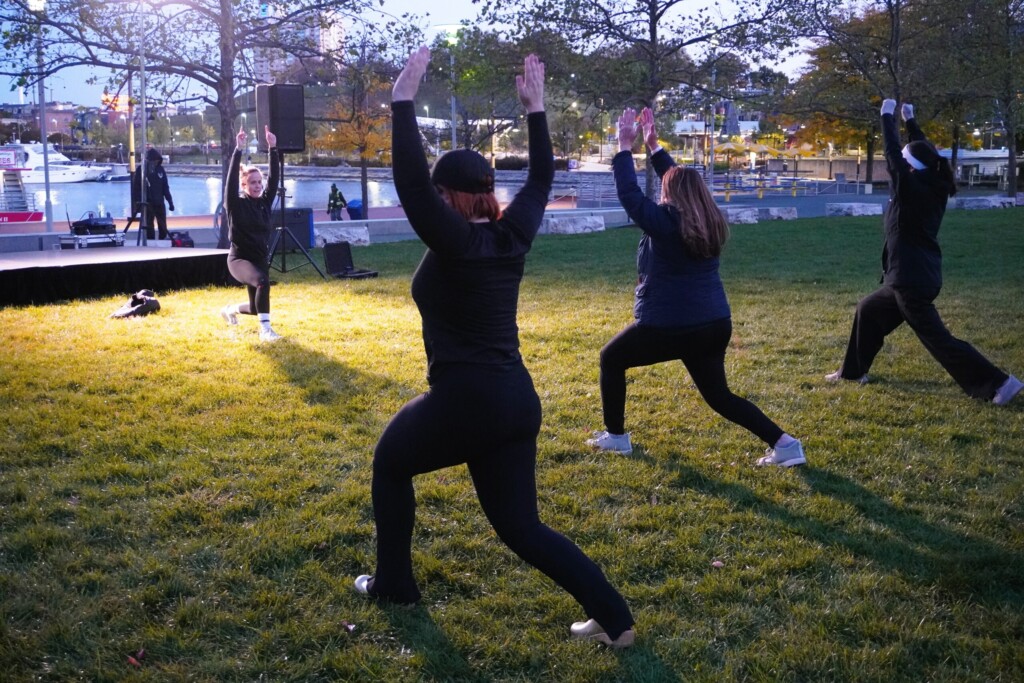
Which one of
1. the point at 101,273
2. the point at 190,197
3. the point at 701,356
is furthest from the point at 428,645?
the point at 190,197

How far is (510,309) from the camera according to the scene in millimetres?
3182

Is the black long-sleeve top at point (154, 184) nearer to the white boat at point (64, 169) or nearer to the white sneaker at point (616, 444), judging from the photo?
the white sneaker at point (616, 444)

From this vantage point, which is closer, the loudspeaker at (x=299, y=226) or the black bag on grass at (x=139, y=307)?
the black bag on grass at (x=139, y=307)

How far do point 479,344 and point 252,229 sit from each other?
273 inches

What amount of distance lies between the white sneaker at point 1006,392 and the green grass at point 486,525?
13 centimetres

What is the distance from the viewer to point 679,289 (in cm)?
512

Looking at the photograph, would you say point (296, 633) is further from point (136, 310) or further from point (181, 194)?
point (181, 194)

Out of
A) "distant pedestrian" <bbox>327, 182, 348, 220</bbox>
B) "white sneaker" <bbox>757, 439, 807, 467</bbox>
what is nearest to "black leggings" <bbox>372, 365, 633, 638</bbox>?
"white sneaker" <bbox>757, 439, 807, 467</bbox>

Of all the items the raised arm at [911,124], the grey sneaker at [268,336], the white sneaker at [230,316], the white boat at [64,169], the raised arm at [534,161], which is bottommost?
the grey sneaker at [268,336]

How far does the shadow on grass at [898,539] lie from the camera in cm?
397

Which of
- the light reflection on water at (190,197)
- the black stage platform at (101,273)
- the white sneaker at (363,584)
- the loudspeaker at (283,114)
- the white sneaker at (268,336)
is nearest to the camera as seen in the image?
the white sneaker at (363,584)

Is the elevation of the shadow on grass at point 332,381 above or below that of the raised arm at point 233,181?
below

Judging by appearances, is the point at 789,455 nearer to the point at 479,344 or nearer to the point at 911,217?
the point at 911,217

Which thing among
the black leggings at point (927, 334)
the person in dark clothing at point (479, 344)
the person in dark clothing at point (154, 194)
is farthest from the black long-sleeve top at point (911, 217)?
the person in dark clothing at point (154, 194)
